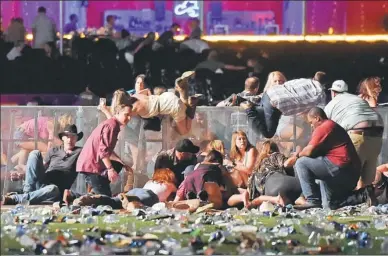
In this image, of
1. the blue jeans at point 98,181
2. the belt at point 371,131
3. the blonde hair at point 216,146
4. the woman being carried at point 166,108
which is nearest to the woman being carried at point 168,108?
the woman being carried at point 166,108

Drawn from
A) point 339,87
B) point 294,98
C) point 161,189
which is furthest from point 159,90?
point 339,87

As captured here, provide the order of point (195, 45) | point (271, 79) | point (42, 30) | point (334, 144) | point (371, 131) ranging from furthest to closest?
point (195, 45), point (42, 30), point (271, 79), point (371, 131), point (334, 144)

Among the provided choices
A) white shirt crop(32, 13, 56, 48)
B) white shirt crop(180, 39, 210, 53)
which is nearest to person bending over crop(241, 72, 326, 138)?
white shirt crop(180, 39, 210, 53)

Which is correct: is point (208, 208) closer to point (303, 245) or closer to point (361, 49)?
point (303, 245)

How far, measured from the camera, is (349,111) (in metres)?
13.6

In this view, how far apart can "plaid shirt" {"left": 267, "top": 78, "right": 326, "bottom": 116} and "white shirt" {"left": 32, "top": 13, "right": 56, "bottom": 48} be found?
10.3 feet

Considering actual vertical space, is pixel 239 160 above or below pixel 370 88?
below

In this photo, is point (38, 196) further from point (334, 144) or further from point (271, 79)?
point (334, 144)

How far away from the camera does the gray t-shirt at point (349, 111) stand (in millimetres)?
13531

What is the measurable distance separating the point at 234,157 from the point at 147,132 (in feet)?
2.86

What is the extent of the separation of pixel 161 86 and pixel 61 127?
1.29 metres

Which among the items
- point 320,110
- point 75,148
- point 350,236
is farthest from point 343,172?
point 75,148

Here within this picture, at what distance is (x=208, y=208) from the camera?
13.1 m

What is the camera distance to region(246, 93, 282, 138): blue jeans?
13516 millimetres
